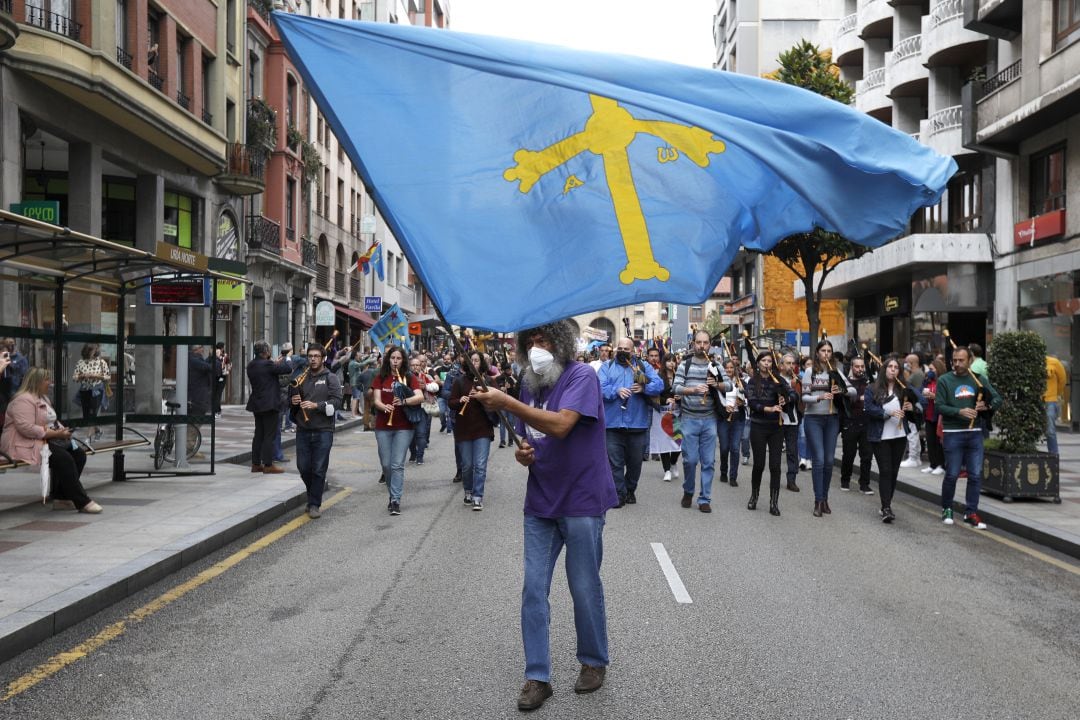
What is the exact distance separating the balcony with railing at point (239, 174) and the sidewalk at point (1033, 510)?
62.8 ft

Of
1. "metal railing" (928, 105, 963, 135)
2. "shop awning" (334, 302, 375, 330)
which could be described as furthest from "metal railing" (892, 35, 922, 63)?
"shop awning" (334, 302, 375, 330)

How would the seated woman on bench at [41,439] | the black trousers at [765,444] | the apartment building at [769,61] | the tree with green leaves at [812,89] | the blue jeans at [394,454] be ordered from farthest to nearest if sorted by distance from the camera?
the apartment building at [769,61] < the tree with green leaves at [812,89] < the black trousers at [765,444] < the blue jeans at [394,454] < the seated woman on bench at [41,439]

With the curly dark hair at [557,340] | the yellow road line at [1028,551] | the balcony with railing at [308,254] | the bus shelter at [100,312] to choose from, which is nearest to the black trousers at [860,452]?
the yellow road line at [1028,551]

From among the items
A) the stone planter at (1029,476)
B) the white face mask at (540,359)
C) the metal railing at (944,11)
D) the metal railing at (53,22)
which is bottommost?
the stone planter at (1029,476)

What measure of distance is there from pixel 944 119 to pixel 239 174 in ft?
66.2

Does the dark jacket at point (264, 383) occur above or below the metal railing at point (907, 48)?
below

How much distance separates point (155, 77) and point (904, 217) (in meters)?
20.9

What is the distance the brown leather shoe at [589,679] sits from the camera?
4.80m

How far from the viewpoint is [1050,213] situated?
22.4 metres

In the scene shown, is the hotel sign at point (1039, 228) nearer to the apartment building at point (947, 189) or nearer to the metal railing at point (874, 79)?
the apartment building at point (947, 189)

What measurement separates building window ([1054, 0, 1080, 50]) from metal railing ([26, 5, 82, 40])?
787 inches

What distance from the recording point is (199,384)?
50.4 ft

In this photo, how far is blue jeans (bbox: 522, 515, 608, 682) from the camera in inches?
187

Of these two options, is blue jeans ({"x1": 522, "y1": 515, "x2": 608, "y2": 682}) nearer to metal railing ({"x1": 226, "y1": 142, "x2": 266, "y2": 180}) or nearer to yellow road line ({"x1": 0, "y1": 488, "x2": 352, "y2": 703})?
yellow road line ({"x1": 0, "y1": 488, "x2": 352, "y2": 703})
